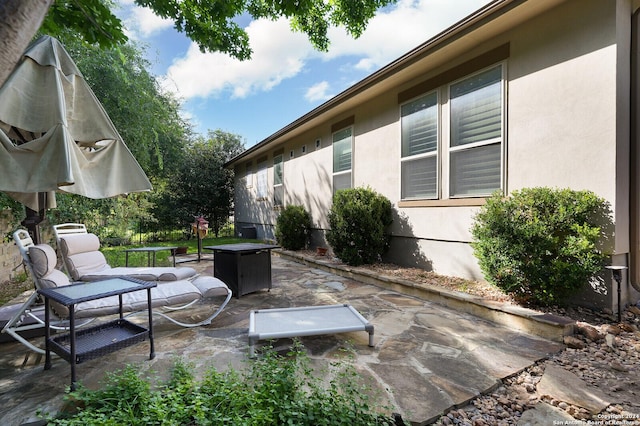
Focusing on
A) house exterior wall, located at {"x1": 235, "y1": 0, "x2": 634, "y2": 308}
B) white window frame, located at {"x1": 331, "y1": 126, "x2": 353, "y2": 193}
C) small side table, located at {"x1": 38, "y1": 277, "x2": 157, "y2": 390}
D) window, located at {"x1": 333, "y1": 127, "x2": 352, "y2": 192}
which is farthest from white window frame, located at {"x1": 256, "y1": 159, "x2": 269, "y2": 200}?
small side table, located at {"x1": 38, "y1": 277, "x2": 157, "y2": 390}

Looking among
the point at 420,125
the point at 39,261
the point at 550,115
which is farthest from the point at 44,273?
the point at 550,115

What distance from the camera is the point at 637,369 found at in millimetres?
2646

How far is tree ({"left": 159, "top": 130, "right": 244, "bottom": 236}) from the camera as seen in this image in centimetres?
1580

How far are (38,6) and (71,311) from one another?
201cm

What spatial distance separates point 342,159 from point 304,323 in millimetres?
5814

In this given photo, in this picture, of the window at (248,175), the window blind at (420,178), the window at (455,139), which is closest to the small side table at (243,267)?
the window blind at (420,178)

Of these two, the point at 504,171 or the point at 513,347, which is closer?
the point at 513,347

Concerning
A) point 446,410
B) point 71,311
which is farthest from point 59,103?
point 446,410

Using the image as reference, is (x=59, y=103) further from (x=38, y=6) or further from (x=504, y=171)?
(x=504, y=171)

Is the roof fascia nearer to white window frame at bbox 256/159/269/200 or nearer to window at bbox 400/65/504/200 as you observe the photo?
window at bbox 400/65/504/200

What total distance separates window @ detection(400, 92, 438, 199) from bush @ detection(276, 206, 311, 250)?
12.6 ft

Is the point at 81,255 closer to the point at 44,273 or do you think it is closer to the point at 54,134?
the point at 44,273

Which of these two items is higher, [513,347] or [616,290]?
[616,290]

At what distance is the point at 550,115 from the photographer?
412 cm
